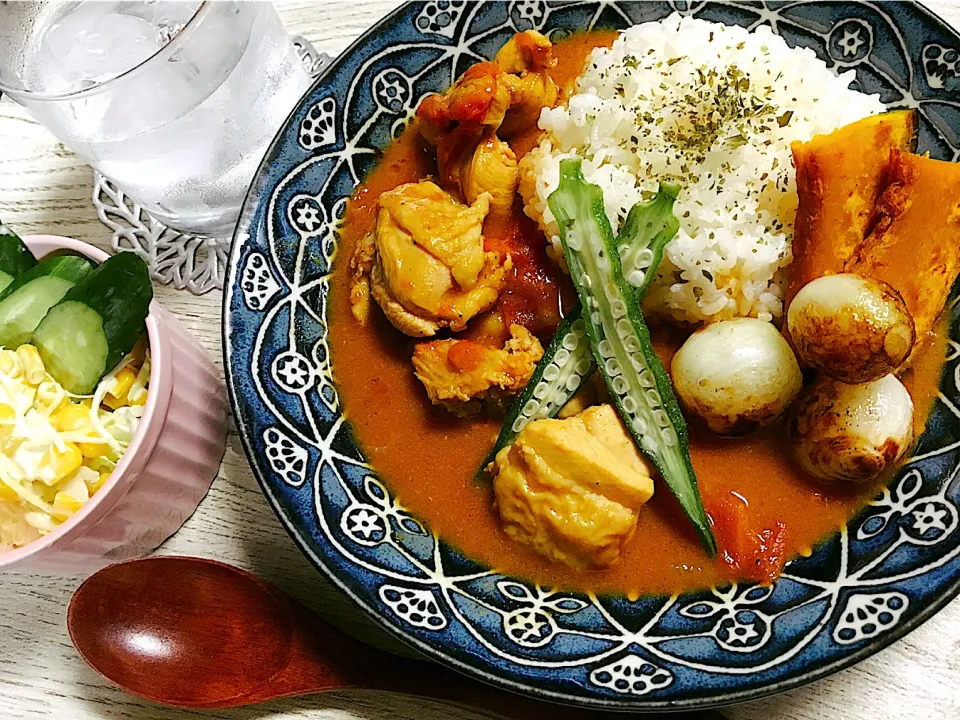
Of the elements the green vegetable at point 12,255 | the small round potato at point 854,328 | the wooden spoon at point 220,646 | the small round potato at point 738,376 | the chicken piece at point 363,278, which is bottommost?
the wooden spoon at point 220,646

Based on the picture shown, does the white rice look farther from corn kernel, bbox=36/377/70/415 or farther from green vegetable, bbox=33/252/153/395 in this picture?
corn kernel, bbox=36/377/70/415

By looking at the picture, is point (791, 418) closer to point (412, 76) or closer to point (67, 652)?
point (412, 76)

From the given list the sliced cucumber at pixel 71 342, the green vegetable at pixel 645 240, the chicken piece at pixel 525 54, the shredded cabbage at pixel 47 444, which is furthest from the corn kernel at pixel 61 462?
the chicken piece at pixel 525 54

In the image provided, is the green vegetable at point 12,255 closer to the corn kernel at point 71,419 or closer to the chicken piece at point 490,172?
the corn kernel at point 71,419

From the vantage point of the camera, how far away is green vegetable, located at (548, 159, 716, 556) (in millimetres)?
1958

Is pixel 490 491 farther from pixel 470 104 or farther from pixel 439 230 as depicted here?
pixel 470 104

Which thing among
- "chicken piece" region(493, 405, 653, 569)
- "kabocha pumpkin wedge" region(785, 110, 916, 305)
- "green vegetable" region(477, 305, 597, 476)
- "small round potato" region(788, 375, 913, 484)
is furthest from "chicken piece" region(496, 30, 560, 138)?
"small round potato" region(788, 375, 913, 484)

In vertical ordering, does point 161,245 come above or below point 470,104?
below

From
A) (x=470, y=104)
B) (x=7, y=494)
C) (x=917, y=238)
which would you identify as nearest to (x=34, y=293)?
(x=7, y=494)

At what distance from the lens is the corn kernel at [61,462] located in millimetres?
1673

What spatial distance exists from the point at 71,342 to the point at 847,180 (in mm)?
1737

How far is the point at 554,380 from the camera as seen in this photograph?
6.69ft

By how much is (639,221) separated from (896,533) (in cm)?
93

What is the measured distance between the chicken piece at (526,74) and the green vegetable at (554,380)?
1.98 ft
